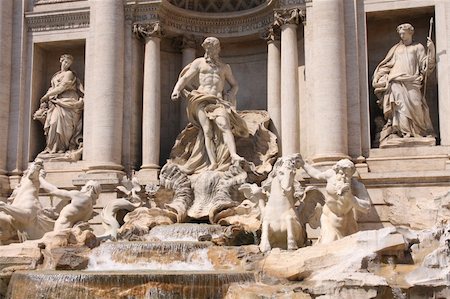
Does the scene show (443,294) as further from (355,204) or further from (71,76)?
(71,76)

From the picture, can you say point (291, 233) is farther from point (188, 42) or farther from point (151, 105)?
point (188, 42)

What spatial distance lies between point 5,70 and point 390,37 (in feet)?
35.9

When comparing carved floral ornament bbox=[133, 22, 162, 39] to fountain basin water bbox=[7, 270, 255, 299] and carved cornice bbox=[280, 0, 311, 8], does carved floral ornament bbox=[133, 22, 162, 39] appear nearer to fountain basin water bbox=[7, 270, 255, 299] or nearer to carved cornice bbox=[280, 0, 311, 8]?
carved cornice bbox=[280, 0, 311, 8]

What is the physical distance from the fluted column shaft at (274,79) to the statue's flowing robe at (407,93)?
3.01m

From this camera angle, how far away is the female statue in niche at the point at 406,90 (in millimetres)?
16953

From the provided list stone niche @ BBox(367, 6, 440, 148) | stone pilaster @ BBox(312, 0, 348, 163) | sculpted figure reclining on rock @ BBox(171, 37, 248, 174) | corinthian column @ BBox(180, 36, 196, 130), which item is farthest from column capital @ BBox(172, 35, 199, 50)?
stone niche @ BBox(367, 6, 440, 148)

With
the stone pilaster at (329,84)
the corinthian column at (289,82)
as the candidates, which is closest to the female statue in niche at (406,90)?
the stone pilaster at (329,84)

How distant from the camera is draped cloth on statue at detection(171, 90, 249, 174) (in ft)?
58.7

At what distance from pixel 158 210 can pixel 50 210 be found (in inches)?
108

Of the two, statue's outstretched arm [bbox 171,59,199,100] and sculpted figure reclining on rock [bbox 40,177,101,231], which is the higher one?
statue's outstretched arm [bbox 171,59,199,100]

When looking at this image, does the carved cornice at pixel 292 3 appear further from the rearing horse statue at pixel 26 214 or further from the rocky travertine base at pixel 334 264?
the rocky travertine base at pixel 334 264

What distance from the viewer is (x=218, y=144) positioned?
59.2 ft

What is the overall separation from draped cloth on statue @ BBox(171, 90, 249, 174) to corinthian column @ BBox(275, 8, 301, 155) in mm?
1097

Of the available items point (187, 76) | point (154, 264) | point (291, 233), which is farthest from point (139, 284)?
point (187, 76)
